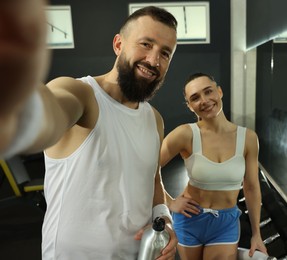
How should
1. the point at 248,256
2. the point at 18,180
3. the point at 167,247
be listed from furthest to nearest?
the point at 18,180, the point at 248,256, the point at 167,247

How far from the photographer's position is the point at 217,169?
160 centimetres

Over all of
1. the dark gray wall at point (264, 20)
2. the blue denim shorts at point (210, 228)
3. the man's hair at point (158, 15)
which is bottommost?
the blue denim shorts at point (210, 228)

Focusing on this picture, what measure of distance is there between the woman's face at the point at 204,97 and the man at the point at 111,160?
57 cm

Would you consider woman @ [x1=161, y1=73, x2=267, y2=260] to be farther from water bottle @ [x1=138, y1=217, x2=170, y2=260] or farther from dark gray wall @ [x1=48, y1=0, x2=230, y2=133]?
dark gray wall @ [x1=48, y1=0, x2=230, y2=133]

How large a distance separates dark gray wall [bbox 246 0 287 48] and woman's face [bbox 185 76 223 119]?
1.98m

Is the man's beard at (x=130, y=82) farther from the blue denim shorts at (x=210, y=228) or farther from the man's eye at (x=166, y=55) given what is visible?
the blue denim shorts at (x=210, y=228)

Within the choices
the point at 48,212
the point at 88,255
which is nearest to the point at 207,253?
the point at 88,255

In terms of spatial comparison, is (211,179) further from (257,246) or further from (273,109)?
(273,109)

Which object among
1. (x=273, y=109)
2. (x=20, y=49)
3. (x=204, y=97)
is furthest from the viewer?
(x=273, y=109)

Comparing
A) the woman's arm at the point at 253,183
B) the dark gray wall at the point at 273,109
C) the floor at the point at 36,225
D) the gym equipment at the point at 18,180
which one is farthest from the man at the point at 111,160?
the dark gray wall at the point at 273,109

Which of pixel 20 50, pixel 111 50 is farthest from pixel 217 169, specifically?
pixel 111 50

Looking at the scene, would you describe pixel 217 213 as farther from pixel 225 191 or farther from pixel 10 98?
pixel 10 98

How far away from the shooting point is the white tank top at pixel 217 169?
5.26 feet

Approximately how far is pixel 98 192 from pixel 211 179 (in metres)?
0.85
